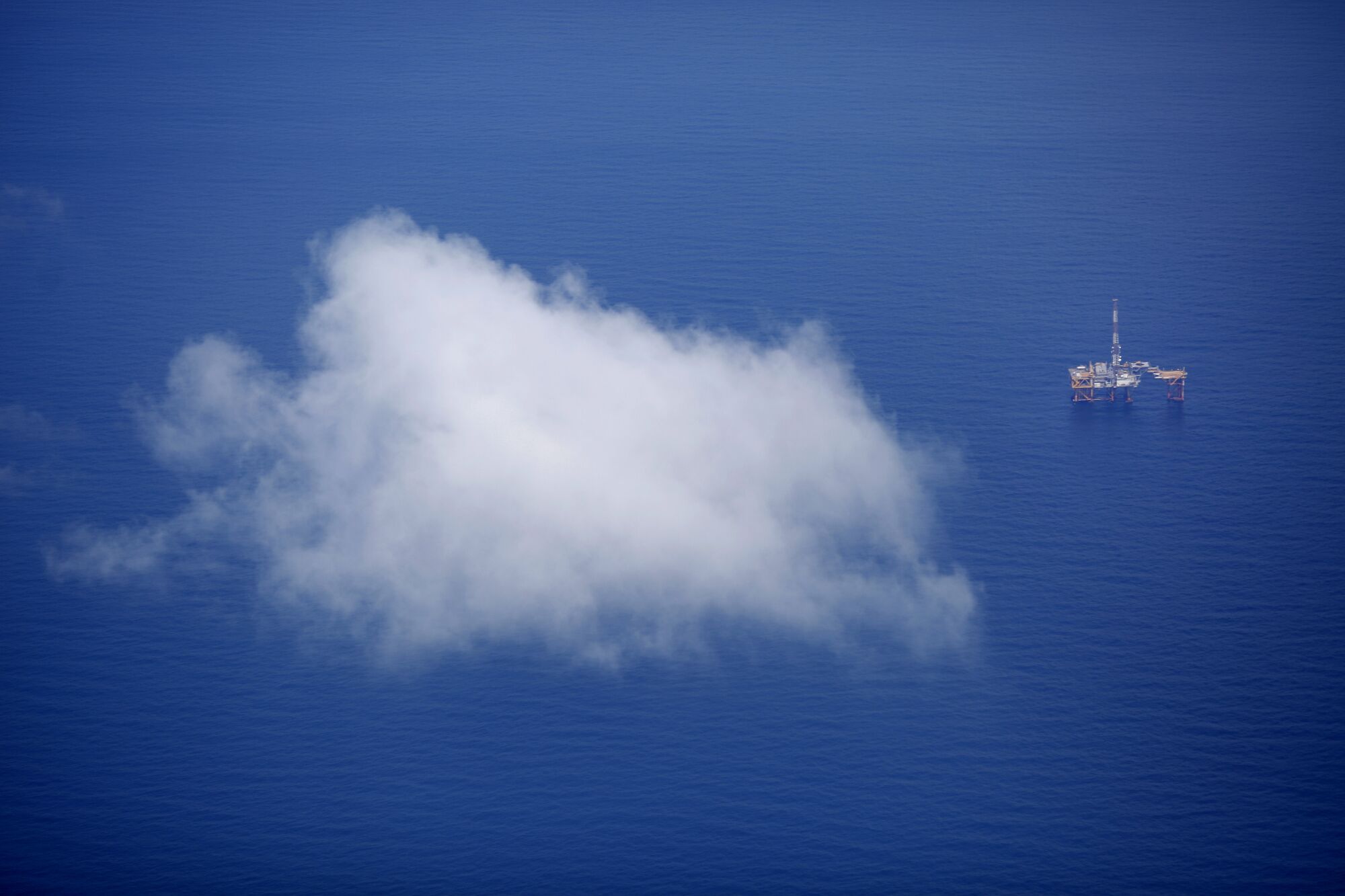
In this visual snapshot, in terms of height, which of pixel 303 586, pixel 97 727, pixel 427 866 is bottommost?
pixel 427 866

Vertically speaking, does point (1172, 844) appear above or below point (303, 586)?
below

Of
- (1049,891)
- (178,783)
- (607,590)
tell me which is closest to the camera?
(1049,891)

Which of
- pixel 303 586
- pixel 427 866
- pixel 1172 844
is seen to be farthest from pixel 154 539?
pixel 1172 844

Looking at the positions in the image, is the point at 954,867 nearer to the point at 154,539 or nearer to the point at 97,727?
the point at 97,727

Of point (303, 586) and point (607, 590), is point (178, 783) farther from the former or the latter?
point (607, 590)

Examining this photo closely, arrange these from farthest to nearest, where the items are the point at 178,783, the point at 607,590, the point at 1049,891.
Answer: the point at 607,590
the point at 178,783
the point at 1049,891

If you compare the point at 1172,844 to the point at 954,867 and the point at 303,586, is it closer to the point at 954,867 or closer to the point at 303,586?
the point at 954,867

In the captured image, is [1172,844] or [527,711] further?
[527,711]

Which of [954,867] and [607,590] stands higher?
[607,590]

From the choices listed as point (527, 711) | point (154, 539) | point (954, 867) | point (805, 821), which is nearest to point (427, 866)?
point (527, 711)
